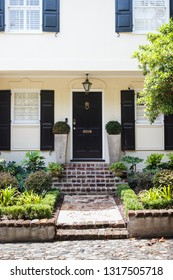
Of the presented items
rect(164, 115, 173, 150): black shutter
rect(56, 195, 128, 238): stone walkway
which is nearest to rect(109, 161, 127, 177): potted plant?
rect(56, 195, 128, 238): stone walkway

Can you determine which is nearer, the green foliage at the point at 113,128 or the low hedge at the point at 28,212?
the low hedge at the point at 28,212

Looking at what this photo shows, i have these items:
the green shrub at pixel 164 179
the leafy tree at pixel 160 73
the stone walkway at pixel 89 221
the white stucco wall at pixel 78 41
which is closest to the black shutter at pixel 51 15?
the white stucco wall at pixel 78 41

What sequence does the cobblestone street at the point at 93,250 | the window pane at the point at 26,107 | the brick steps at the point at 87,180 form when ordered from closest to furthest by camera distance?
the cobblestone street at the point at 93,250
the brick steps at the point at 87,180
the window pane at the point at 26,107

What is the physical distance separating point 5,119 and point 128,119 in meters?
4.12

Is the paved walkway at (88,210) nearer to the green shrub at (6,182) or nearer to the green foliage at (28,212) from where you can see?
the green foliage at (28,212)

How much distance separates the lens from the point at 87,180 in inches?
357

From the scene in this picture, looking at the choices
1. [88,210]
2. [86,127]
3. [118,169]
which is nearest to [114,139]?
[86,127]

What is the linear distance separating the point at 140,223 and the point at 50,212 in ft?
5.61

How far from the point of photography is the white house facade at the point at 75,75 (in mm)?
9578

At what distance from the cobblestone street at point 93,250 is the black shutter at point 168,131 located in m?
5.30

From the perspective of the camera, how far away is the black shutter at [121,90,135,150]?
1031cm

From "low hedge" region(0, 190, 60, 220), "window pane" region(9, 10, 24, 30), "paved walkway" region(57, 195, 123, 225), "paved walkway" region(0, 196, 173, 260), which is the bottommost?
"paved walkway" region(0, 196, 173, 260)

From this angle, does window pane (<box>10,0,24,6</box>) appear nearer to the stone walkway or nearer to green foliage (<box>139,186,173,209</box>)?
the stone walkway

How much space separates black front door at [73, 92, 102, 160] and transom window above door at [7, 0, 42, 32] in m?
2.60
